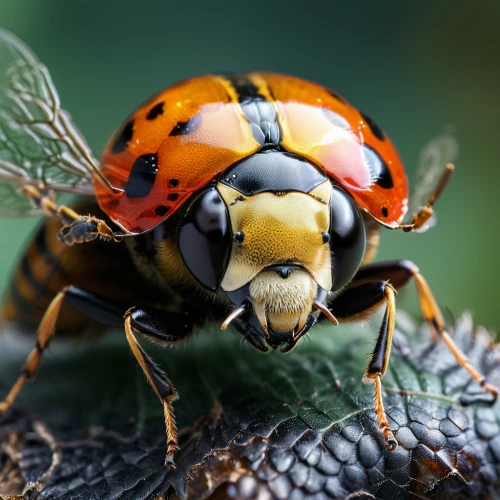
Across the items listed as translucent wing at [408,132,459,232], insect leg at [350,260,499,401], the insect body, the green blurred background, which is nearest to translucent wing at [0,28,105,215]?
the insect body

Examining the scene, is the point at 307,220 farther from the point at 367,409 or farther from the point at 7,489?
the point at 7,489

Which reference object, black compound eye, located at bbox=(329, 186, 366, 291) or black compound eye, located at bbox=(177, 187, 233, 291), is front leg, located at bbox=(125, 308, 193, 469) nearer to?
black compound eye, located at bbox=(177, 187, 233, 291)

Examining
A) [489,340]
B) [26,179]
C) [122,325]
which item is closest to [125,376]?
[122,325]

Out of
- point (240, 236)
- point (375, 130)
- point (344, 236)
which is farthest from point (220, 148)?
point (375, 130)

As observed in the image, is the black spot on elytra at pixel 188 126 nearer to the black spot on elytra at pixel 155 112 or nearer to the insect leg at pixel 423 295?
the black spot on elytra at pixel 155 112

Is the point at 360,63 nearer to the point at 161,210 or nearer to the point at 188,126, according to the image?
the point at 188,126

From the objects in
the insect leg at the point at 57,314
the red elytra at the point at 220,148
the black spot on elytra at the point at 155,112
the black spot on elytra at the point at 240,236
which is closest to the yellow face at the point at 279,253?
the black spot on elytra at the point at 240,236
